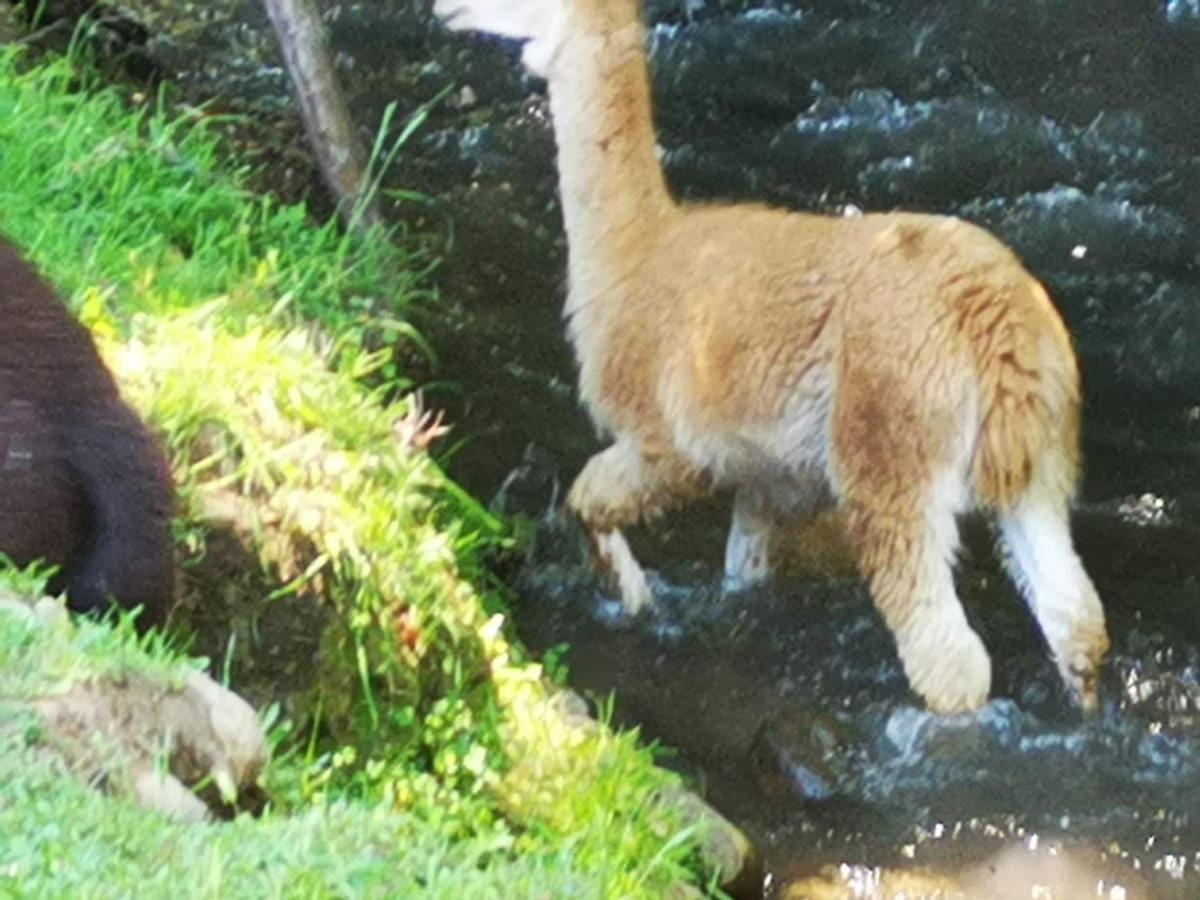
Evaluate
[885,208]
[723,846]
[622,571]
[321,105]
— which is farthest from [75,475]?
[885,208]

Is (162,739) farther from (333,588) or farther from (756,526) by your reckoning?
(756,526)

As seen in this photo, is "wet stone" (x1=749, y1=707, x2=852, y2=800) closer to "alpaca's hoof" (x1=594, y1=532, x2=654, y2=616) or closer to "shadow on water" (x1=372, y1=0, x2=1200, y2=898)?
"shadow on water" (x1=372, y1=0, x2=1200, y2=898)

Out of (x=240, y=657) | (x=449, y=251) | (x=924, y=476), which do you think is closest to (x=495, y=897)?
(x=240, y=657)

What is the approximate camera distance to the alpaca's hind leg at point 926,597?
195 inches

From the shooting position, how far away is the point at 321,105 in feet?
21.0

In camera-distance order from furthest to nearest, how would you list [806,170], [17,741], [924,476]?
1. [806,170]
2. [924,476]
3. [17,741]

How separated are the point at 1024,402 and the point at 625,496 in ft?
4.16

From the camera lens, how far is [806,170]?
7.84 m

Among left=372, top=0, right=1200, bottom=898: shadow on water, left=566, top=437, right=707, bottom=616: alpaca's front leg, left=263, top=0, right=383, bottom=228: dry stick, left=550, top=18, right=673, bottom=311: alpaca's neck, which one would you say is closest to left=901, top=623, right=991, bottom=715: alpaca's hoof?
left=372, top=0, right=1200, bottom=898: shadow on water

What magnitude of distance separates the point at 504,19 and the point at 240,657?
233 centimetres

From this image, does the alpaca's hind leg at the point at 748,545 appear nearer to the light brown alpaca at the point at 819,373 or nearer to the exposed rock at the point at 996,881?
the light brown alpaca at the point at 819,373

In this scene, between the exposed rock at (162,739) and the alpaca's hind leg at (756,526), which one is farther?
the alpaca's hind leg at (756,526)

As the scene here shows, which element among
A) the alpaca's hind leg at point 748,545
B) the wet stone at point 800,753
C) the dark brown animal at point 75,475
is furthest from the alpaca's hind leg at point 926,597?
the dark brown animal at point 75,475

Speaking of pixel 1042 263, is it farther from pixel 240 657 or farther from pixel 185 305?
pixel 240 657
